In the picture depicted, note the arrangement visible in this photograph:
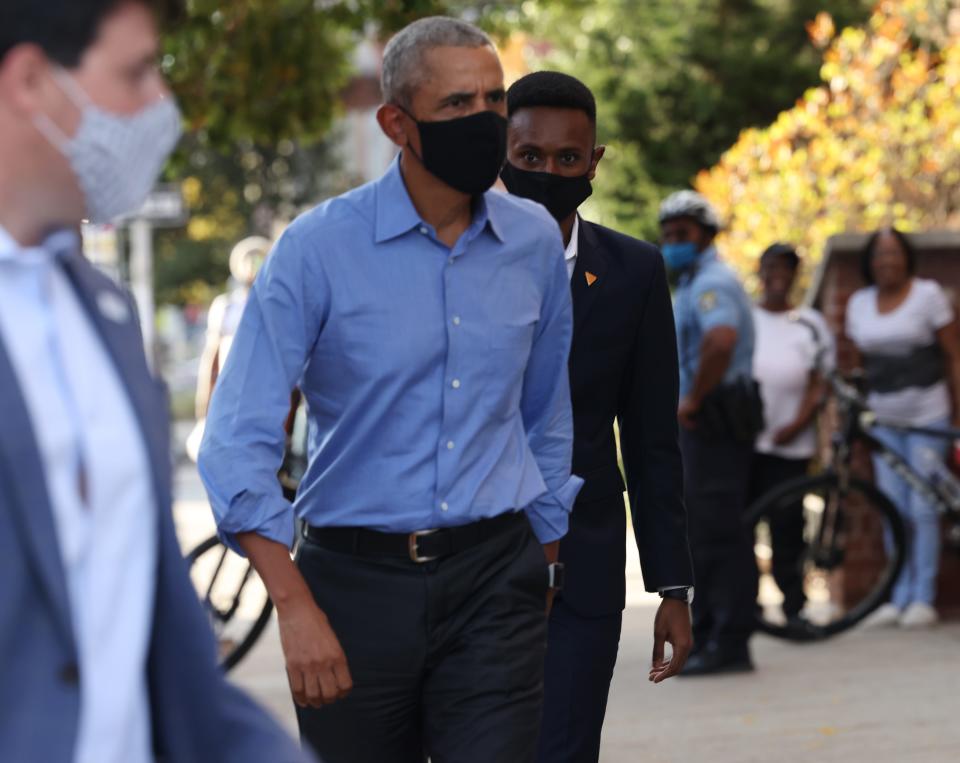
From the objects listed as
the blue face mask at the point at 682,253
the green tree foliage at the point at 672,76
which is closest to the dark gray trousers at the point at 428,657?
the blue face mask at the point at 682,253

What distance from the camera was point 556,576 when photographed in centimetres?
393

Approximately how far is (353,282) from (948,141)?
10.8 metres

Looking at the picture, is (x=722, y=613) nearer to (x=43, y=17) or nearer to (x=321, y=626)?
(x=321, y=626)

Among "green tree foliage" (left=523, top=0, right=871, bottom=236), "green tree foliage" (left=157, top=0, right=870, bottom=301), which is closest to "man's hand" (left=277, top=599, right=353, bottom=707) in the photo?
"green tree foliage" (left=157, top=0, right=870, bottom=301)

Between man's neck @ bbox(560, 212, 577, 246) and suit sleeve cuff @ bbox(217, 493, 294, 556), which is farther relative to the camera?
man's neck @ bbox(560, 212, 577, 246)

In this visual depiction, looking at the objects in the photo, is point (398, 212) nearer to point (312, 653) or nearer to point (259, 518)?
point (259, 518)

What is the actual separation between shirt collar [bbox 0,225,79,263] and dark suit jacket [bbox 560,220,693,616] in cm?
235

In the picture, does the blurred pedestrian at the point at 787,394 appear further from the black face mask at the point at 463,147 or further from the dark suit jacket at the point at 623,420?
the black face mask at the point at 463,147

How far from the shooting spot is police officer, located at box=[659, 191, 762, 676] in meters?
7.91

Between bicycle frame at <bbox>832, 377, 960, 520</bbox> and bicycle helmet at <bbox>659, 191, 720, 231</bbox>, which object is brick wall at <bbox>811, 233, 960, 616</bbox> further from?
bicycle helmet at <bbox>659, 191, 720, 231</bbox>

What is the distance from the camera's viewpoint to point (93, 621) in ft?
6.26

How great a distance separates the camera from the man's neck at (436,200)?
366 cm

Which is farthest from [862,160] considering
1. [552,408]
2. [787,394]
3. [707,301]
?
Result: [552,408]

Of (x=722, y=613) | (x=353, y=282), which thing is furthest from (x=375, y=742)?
(x=722, y=613)
